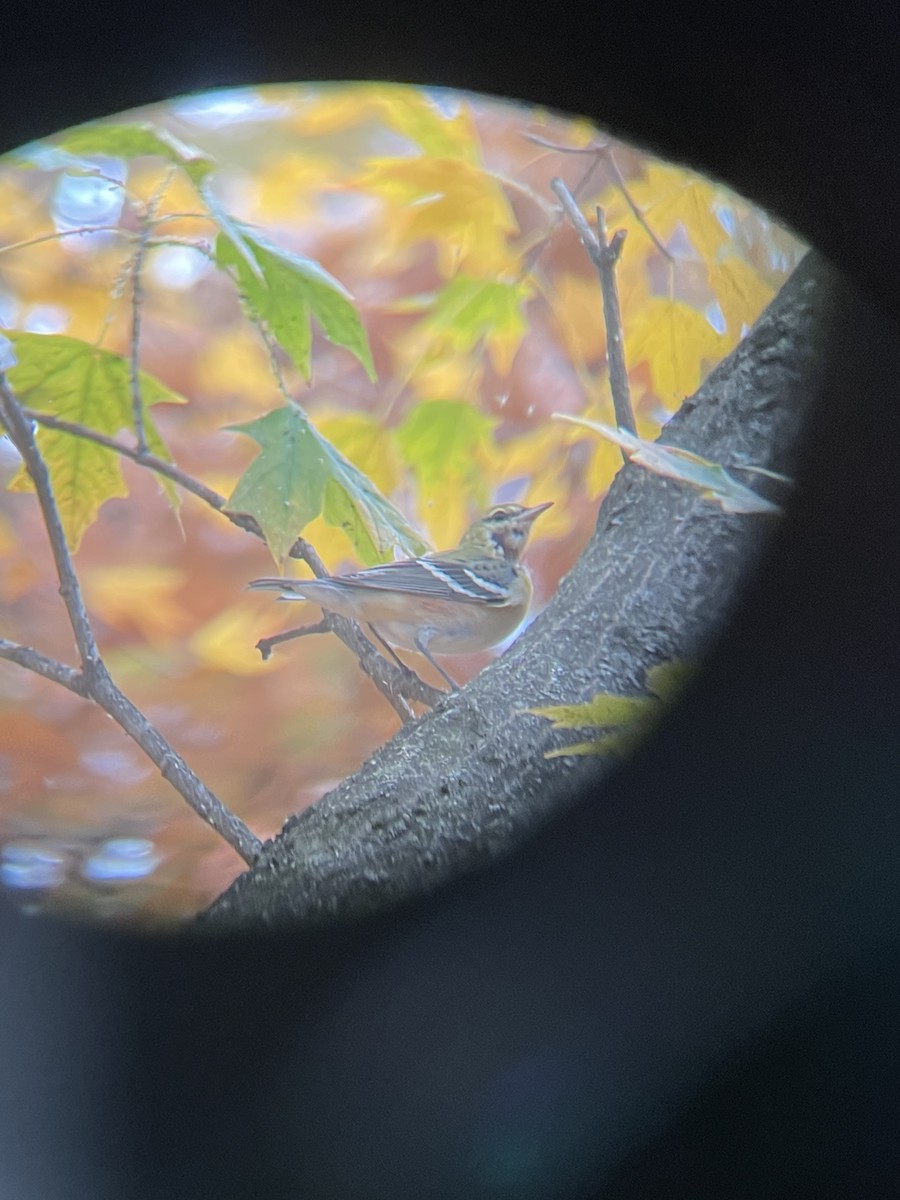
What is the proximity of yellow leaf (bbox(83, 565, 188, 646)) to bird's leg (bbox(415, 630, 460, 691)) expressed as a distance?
0.18m

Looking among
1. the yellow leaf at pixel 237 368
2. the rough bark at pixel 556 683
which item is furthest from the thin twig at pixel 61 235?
the rough bark at pixel 556 683

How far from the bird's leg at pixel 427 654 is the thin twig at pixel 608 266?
238 mm

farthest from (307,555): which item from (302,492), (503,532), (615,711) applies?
(615,711)

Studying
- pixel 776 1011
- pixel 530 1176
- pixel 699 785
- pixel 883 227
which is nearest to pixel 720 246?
pixel 883 227

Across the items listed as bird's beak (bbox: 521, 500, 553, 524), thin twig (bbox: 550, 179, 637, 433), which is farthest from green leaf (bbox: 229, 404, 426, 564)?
thin twig (bbox: 550, 179, 637, 433)

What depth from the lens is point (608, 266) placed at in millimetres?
644

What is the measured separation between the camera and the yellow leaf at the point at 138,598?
642mm

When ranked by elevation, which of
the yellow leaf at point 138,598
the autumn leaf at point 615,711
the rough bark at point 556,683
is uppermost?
the yellow leaf at point 138,598

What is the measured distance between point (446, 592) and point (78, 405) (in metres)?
0.31

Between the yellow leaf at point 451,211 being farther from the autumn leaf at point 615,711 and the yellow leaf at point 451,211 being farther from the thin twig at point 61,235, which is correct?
the autumn leaf at point 615,711

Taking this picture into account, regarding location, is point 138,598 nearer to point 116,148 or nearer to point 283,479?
point 283,479

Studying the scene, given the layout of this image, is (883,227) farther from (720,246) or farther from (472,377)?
(472,377)

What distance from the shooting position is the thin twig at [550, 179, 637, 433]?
64cm

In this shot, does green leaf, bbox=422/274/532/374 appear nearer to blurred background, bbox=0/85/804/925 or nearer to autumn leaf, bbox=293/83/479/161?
blurred background, bbox=0/85/804/925
